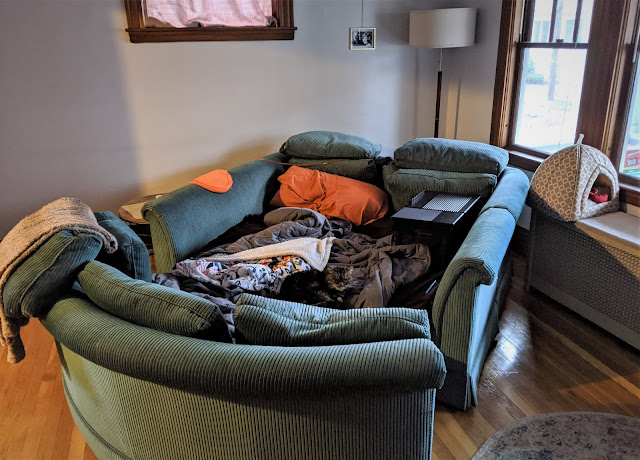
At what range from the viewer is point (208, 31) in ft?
11.3

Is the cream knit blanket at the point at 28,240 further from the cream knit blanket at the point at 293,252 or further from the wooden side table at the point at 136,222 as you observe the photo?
the wooden side table at the point at 136,222

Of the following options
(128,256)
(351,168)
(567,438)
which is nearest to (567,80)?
(351,168)

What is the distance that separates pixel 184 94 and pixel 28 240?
2094mm

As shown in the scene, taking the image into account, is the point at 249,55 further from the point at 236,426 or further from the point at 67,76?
the point at 236,426

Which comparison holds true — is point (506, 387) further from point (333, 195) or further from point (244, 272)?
point (333, 195)

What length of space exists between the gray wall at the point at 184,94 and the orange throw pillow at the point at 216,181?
35.7 inches

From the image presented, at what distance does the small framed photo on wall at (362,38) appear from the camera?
3.83 meters

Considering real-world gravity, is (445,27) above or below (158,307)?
above

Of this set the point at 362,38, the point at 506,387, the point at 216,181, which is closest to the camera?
the point at 506,387

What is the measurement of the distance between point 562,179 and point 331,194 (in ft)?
4.08

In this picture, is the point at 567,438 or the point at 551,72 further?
the point at 551,72

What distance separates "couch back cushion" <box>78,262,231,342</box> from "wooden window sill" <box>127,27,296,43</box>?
224cm

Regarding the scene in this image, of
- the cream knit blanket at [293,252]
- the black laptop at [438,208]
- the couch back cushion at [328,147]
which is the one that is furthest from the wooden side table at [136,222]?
the black laptop at [438,208]

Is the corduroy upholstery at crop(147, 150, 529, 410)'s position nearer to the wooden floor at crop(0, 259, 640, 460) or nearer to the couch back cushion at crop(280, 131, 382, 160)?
the wooden floor at crop(0, 259, 640, 460)
